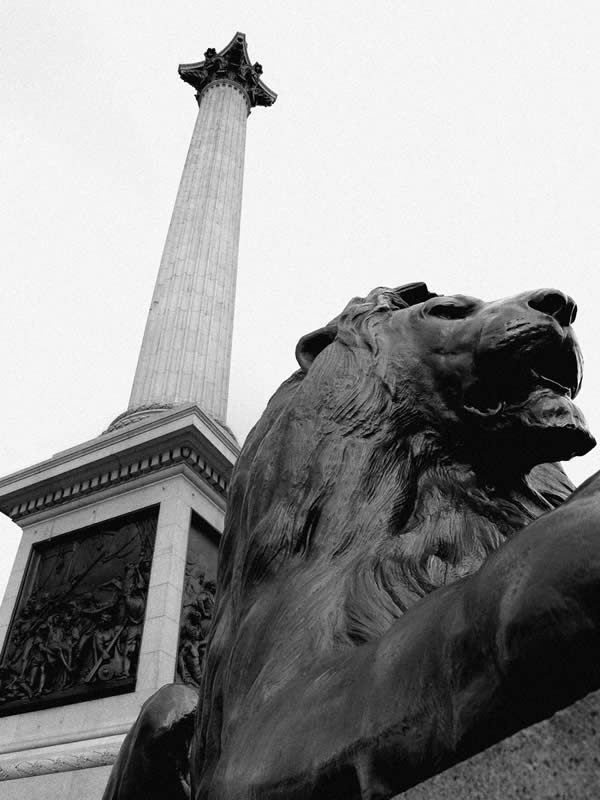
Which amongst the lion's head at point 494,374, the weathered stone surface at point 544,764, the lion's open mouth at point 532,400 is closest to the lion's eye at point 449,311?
the lion's head at point 494,374

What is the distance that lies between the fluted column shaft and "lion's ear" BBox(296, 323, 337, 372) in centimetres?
900

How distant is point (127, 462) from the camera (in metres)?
8.18

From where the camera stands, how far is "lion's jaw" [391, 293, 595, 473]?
1557mm

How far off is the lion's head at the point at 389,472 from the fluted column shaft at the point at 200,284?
926 cm

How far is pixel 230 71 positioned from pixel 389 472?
62.8ft

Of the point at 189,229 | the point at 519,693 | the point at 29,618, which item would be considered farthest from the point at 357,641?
the point at 189,229

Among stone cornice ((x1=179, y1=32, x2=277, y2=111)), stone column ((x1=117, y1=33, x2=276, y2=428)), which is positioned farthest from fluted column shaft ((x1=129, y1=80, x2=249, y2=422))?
stone cornice ((x1=179, y1=32, x2=277, y2=111))

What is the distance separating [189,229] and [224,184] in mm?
1700

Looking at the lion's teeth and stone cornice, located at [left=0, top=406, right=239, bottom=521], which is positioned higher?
stone cornice, located at [left=0, top=406, right=239, bottom=521]

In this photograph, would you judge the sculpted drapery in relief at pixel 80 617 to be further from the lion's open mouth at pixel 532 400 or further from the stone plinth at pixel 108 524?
the lion's open mouth at pixel 532 400

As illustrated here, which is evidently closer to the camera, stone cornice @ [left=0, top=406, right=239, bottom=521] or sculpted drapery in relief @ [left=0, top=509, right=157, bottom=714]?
sculpted drapery in relief @ [left=0, top=509, right=157, bottom=714]

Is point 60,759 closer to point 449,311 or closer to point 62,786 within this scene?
point 62,786

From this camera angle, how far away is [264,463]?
5.49ft

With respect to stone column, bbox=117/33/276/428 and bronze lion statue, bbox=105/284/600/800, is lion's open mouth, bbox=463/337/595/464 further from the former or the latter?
stone column, bbox=117/33/276/428
